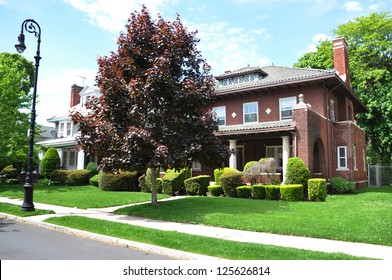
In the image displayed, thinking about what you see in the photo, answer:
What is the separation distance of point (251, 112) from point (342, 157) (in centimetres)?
683

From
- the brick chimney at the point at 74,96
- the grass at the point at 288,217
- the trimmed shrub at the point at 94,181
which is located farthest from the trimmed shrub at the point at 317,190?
the brick chimney at the point at 74,96

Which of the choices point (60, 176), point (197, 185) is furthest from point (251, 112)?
point (60, 176)

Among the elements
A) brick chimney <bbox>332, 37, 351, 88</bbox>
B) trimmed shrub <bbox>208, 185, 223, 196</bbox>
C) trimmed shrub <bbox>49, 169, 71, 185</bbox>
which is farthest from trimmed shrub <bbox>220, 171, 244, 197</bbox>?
trimmed shrub <bbox>49, 169, 71, 185</bbox>

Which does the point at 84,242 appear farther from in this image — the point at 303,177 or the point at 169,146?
the point at 303,177

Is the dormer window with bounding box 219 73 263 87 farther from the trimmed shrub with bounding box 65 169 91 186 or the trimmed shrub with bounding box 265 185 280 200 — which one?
the trimmed shrub with bounding box 65 169 91 186

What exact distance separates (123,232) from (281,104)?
16.4m

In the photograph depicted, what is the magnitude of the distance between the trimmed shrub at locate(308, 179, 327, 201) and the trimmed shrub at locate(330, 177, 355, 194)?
401 centimetres

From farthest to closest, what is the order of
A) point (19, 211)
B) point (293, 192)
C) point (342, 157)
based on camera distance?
point (342, 157)
point (293, 192)
point (19, 211)

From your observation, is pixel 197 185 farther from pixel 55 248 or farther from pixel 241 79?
pixel 55 248

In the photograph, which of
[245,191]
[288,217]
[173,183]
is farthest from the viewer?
[173,183]

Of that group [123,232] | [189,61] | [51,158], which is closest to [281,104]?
[189,61]

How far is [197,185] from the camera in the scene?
18.9 meters

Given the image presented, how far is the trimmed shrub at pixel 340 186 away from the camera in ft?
63.7

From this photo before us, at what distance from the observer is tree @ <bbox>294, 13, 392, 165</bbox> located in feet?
97.9
